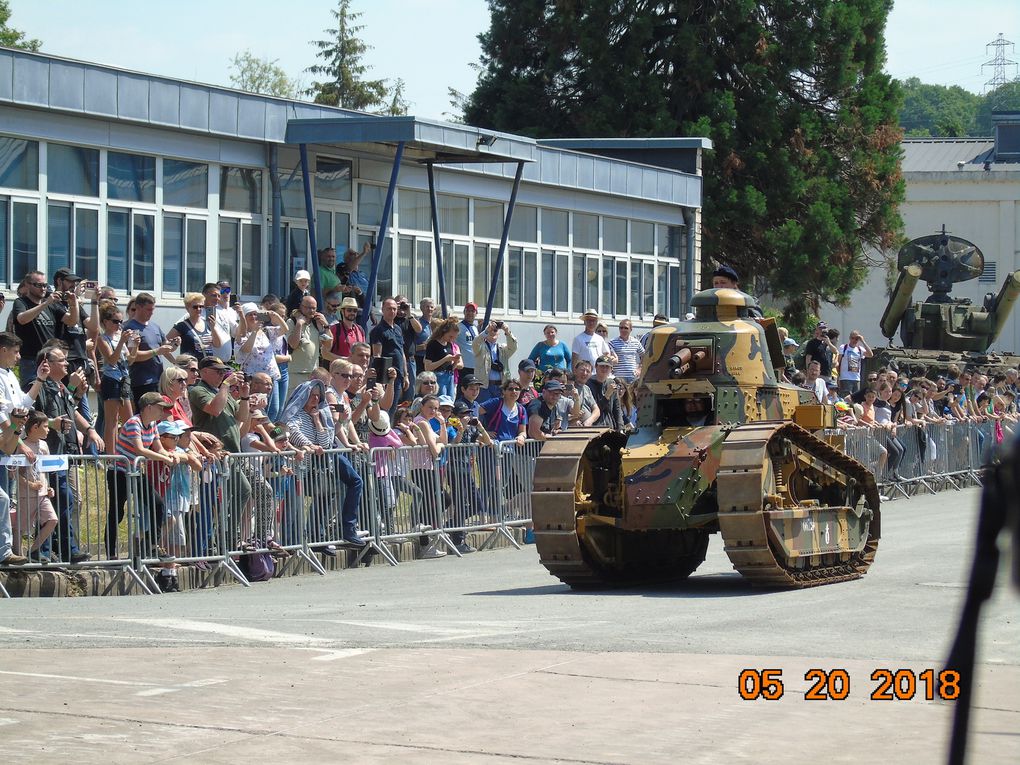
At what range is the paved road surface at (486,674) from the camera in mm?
7195

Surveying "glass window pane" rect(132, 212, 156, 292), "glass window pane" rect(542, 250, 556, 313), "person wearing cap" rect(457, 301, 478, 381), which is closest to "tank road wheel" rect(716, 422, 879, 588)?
"person wearing cap" rect(457, 301, 478, 381)

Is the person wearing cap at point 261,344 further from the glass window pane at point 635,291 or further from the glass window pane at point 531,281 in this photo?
the glass window pane at point 635,291

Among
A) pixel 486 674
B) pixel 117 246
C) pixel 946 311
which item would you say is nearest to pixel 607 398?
pixel 117 246

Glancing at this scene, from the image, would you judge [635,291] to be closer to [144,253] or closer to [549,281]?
[549,281]

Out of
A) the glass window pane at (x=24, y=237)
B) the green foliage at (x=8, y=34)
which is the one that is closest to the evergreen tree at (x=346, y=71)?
the green foliage at (x=8, y=34)

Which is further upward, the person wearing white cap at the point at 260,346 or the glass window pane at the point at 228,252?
the glass window pane at the point at 228,252

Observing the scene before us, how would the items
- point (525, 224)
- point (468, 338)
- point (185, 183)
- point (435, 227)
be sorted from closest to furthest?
point (468, 338) → point (185, 183) → point (435, 227) → point (525, 224)

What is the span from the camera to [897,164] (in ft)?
166

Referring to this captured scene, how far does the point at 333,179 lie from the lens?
26562 mm

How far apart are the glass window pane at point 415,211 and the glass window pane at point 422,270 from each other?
A: 294 mm

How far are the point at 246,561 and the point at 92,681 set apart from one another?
251 inches

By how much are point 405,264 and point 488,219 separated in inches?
120

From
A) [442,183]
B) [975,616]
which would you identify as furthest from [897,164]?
[975,616]

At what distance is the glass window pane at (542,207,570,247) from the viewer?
107ft
